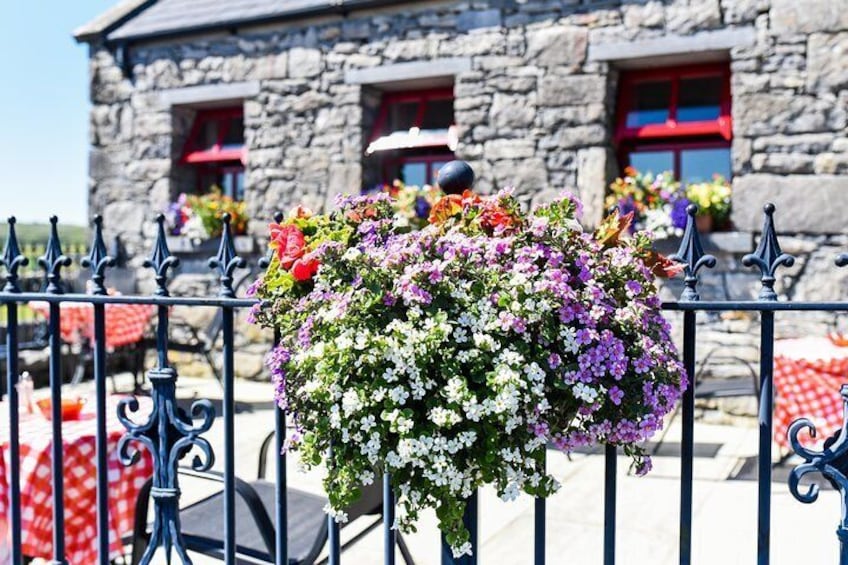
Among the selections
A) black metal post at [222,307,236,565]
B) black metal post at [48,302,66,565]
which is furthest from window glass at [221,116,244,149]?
black metal post at [222,307,236,565]

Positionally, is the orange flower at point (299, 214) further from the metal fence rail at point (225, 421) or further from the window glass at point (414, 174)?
the window glass at point (414, 174)

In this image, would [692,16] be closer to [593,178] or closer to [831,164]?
[593,178]

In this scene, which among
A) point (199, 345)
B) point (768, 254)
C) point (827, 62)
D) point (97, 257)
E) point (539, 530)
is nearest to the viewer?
point (768, 254)

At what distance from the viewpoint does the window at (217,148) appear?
7.92m

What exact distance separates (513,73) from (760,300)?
16.9ft

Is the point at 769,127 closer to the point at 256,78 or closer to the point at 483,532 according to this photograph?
the point at 483,532

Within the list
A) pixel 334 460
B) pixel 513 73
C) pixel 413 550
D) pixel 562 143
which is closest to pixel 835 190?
pixel 562 143

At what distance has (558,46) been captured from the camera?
6.14 m

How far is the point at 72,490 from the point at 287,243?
1404 millimetres

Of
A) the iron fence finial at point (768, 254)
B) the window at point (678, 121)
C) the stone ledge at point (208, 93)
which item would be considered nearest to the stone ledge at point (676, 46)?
the window at point (678, 121)

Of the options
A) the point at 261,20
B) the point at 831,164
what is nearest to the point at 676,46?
the point at 831,164

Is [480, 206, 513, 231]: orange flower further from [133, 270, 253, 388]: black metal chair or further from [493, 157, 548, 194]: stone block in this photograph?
[493, 157, 548, 194]: stone block

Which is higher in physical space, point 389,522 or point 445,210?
point 445,210

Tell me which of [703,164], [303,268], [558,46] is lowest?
[303,268]
